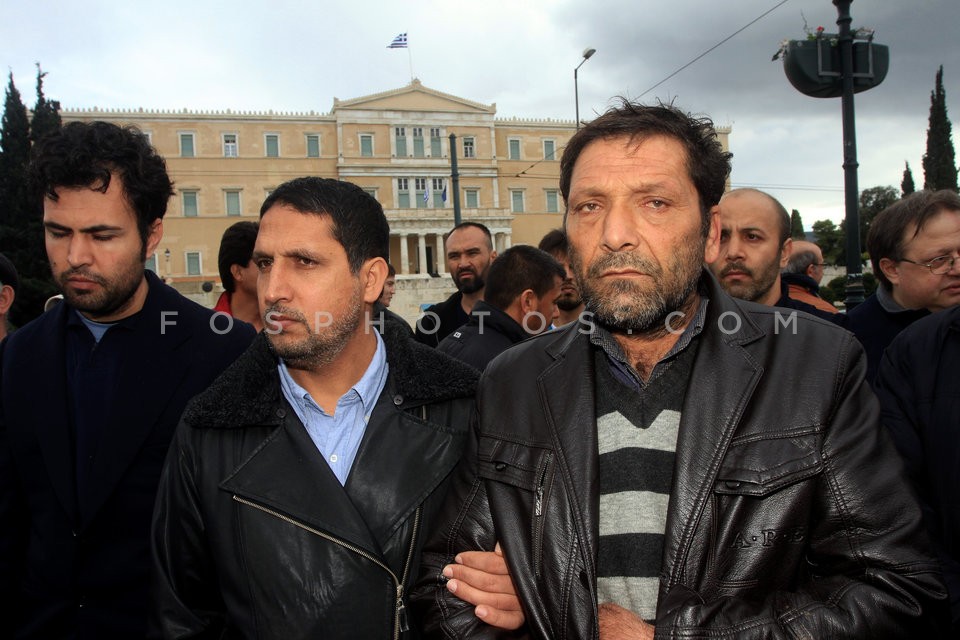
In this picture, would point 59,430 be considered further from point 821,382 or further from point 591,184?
point 821,382

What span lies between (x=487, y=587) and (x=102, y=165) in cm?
212

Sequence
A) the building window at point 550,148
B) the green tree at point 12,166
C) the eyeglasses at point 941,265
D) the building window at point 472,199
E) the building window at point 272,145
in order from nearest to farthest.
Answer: the eyeglasses at point 941,265, the green tree at point 12,166, the building window at point 272,145, the building window at point 472,199, the building window at point 550,148

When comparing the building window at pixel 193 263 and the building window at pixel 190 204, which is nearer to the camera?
the building window at pixel 193 263

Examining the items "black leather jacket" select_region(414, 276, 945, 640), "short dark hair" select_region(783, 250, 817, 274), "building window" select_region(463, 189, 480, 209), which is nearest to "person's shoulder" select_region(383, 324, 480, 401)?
"black leather jacket" select_region(414, 276, 945, 640)

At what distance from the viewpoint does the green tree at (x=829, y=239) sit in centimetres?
3527

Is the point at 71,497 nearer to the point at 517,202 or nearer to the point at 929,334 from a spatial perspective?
the point at 929,334

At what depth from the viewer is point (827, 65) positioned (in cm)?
646

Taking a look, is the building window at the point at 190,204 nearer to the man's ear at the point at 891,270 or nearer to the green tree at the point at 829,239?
the green tree at the point at 829,239

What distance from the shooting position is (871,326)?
360cm

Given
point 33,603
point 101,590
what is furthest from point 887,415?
point 33,603

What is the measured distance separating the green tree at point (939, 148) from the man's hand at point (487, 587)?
39.9 meters

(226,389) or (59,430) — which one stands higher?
(226,389)

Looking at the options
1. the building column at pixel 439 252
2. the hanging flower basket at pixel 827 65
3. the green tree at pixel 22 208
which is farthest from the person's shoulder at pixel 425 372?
the building column at pixel 439 252

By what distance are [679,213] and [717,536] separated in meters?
0.88
